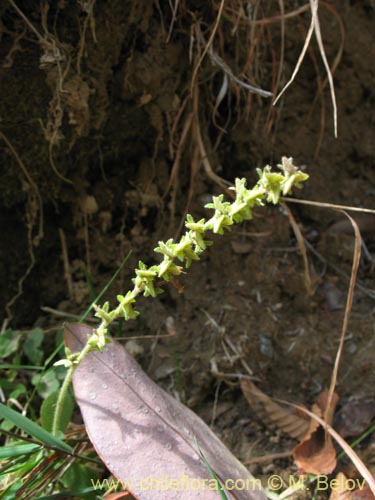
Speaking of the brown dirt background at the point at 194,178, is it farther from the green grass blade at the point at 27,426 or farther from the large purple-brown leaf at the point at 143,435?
the green grass blade at the point at 27,426

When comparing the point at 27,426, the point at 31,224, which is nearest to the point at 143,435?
the point at 27,426

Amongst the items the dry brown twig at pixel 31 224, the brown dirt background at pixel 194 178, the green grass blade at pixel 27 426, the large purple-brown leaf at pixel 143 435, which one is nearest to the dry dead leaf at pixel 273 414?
the brown dirt background at pixel 194 178

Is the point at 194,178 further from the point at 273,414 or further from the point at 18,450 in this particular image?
the point at 18,450

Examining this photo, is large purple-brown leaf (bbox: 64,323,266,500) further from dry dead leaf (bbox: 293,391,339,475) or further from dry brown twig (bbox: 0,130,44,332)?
dry brown twig (bbox: 0,130,44,332)

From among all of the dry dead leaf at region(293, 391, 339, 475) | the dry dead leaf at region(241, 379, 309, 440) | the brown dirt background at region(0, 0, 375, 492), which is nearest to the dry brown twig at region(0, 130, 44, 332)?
the brown dirt background at region(0, 0, 375, 492)

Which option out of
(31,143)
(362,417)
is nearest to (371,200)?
(362,417)
